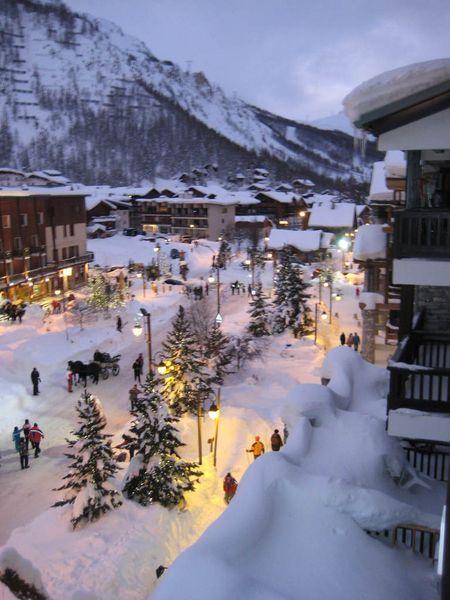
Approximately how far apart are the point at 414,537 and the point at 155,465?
782 centimetres

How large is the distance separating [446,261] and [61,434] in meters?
15.0

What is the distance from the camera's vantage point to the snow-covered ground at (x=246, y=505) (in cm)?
527

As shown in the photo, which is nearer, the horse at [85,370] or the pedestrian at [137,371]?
the horse at [85,370]

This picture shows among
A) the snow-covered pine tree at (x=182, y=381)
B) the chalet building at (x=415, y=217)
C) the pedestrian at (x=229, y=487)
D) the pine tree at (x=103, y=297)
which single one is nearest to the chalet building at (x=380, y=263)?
the snow-covered pine tree at (x=182, y=381)

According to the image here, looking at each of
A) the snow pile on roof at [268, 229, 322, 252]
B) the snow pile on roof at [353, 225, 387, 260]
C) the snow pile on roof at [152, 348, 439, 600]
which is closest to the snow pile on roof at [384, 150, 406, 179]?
the snow pile on roof at [353, 225, 387, 260]

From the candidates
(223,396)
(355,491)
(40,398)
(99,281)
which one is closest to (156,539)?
(355,491)

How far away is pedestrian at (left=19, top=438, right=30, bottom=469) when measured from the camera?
15711mm

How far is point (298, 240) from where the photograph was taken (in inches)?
2371

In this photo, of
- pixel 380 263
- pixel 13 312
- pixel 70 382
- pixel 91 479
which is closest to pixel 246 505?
pixel 91 479

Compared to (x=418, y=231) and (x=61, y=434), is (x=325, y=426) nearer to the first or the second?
(x=418, y=231)

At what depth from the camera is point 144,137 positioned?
190125mm

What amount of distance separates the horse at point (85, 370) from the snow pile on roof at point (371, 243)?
41.6 feet

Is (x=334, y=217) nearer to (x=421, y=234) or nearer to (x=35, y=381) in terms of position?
(x=35, y=381)

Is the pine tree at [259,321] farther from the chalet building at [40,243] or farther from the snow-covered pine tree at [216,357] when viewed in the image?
the chalet building at [40,243]
